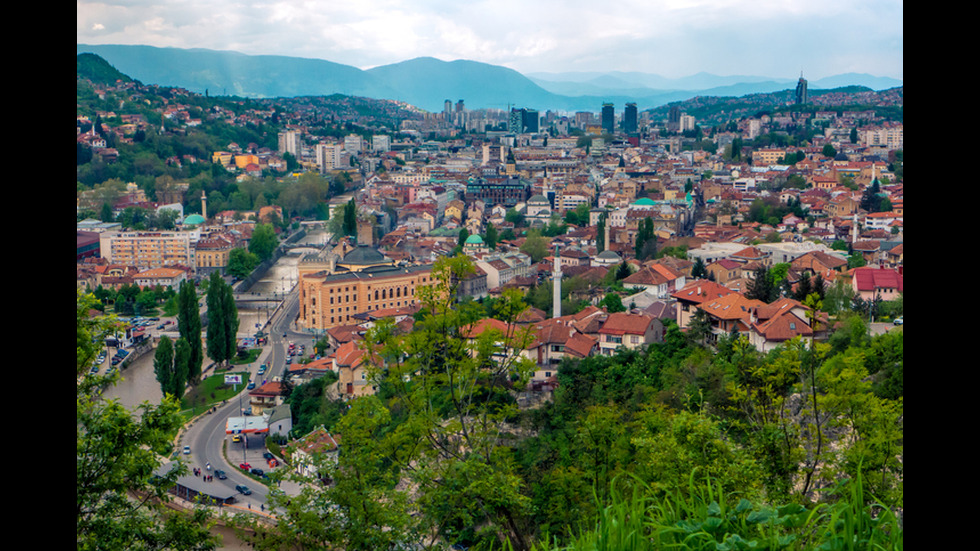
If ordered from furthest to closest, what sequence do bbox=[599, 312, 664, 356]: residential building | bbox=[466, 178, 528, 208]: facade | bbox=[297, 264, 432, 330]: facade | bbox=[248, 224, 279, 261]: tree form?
bbox=[466, 178, 528, 208]: facade, bbox=[248, 224, 279, 261]: tree, bbox=[297, 264, 432, 330]: facade, bbox=[599, 312, 664, 356]: residential building

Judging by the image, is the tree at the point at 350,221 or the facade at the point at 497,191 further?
the facade at the point at 497,191

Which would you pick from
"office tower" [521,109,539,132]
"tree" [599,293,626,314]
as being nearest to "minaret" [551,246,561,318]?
"tree" [599,293,626,314]

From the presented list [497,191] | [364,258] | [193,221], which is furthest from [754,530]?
[497,191]

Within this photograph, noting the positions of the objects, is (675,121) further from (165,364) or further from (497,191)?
(165,364)

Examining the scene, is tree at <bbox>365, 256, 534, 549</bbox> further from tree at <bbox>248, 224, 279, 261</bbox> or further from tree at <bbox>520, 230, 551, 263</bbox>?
tree at <bbox>248, 224, 279, 261</bbox>

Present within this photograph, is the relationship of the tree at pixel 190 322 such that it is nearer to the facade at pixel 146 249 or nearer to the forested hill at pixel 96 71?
the facade at pixel 146 249

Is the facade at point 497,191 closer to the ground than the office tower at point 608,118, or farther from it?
closer to the ground

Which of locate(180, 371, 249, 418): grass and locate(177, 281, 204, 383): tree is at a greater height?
locate(177, 281, 204, 383): tree

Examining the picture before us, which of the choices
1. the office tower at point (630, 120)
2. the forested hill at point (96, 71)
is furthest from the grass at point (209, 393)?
the office tower at point (630, 120)
